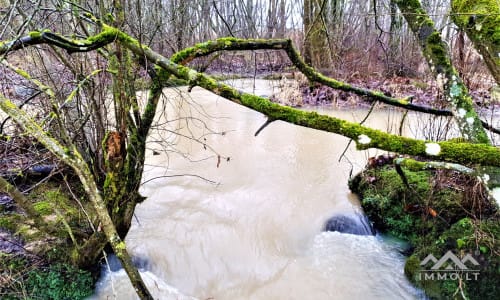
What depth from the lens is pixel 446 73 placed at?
2.68 m

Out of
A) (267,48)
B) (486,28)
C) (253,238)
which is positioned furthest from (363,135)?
(253,238)

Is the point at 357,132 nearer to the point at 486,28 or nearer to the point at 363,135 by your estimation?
the point at 363,135

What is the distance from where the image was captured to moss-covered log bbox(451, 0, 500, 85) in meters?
2.47

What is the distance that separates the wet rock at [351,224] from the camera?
4.34 meters

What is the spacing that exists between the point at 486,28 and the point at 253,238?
Answer: 10.5ft

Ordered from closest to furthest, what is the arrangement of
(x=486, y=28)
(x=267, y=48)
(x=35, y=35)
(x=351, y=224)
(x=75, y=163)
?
(x=75, y=163) → (x=35, y=35) → (x=267, y=48) → (x=486, y=28) → (x=351, y=224)

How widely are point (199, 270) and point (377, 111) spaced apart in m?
7.49

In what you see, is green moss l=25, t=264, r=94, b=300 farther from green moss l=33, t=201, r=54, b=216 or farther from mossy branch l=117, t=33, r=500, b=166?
mossy branch l=117, t=33, r=500, b=166

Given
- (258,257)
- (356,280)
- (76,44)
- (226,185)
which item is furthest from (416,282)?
(76,44)

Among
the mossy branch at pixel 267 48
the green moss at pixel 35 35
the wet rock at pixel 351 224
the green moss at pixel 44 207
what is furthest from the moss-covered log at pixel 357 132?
the wet rock at pixel 351 224

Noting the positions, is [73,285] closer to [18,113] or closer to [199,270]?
[199,270]

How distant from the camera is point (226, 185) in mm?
5457

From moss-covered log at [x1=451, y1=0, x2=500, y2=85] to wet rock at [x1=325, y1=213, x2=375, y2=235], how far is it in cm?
240

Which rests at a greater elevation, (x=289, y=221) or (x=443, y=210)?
(x=443, y=210)
